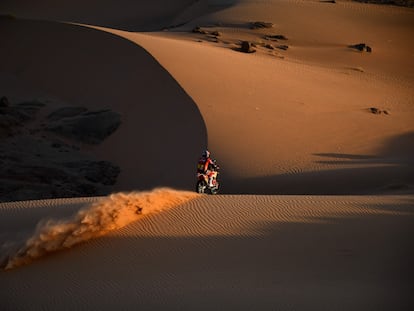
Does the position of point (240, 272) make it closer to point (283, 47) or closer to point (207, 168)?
point (207, 168)

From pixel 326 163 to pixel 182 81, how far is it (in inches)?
169

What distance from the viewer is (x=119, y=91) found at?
50.0 feet

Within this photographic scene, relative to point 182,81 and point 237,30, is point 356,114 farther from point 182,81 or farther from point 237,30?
point 237,30

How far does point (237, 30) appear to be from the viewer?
22.8 meters

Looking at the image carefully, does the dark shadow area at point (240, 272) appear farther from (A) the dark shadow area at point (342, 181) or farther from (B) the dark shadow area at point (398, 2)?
(B) the dark shadow area at point (398, 2)

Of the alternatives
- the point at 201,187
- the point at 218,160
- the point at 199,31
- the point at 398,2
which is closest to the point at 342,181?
the point at 218,160

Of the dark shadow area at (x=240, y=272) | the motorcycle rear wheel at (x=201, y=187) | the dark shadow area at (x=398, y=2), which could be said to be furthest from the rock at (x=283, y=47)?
the dark shadow area at (x=240, y=272)

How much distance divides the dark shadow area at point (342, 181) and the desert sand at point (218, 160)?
0.04 m

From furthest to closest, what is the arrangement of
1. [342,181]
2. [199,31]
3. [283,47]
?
[199,31] → [283,47] → [342,181]

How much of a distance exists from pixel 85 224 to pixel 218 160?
6.29 m

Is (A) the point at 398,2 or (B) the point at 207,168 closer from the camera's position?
(B) the point at 207,168

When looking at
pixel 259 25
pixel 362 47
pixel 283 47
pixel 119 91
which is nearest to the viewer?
pixel 119 91

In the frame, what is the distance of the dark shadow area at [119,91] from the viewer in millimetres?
12469

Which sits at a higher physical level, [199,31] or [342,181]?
[199,31]
